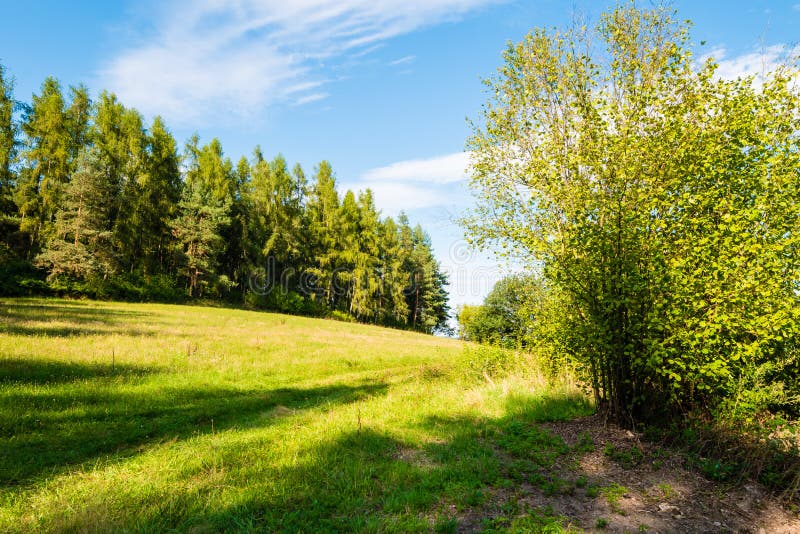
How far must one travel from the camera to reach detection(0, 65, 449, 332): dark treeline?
109 feet

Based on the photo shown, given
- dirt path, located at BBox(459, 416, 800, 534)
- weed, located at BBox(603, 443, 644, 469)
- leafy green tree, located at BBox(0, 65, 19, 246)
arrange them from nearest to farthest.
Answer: dirt path, located at BBox(459, 416, 800, 534) < weed, located at BBox(603, 443, 644, 469) < leafy green tree, located at BBox(0, 65, 19, 246)

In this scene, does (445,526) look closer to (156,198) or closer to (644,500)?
(644,500)

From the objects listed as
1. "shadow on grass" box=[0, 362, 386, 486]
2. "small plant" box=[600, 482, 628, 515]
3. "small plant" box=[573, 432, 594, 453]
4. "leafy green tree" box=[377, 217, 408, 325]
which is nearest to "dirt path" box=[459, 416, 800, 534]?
"small plant" box=[600, 482, 628, 515]

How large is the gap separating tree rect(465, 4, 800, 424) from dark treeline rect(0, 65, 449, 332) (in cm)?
3899

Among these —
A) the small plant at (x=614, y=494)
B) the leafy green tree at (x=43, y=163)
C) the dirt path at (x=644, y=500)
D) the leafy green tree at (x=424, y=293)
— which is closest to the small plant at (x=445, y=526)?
the dirt path at (x=644, y=500)

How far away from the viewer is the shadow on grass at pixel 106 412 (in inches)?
269

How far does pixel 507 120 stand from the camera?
10.1m

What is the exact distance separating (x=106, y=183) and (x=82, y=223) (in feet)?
13.9

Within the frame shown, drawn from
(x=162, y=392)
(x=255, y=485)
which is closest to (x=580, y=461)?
(x=255, y=485)

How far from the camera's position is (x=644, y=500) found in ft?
16.9

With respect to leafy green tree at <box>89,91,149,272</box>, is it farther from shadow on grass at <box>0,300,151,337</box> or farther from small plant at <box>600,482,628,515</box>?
small plant at <box>600,482,628,515</box>

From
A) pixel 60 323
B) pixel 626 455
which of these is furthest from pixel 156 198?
pixel 626 455

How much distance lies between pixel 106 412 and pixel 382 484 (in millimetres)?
7487

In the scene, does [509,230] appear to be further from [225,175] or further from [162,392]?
[225,175]
